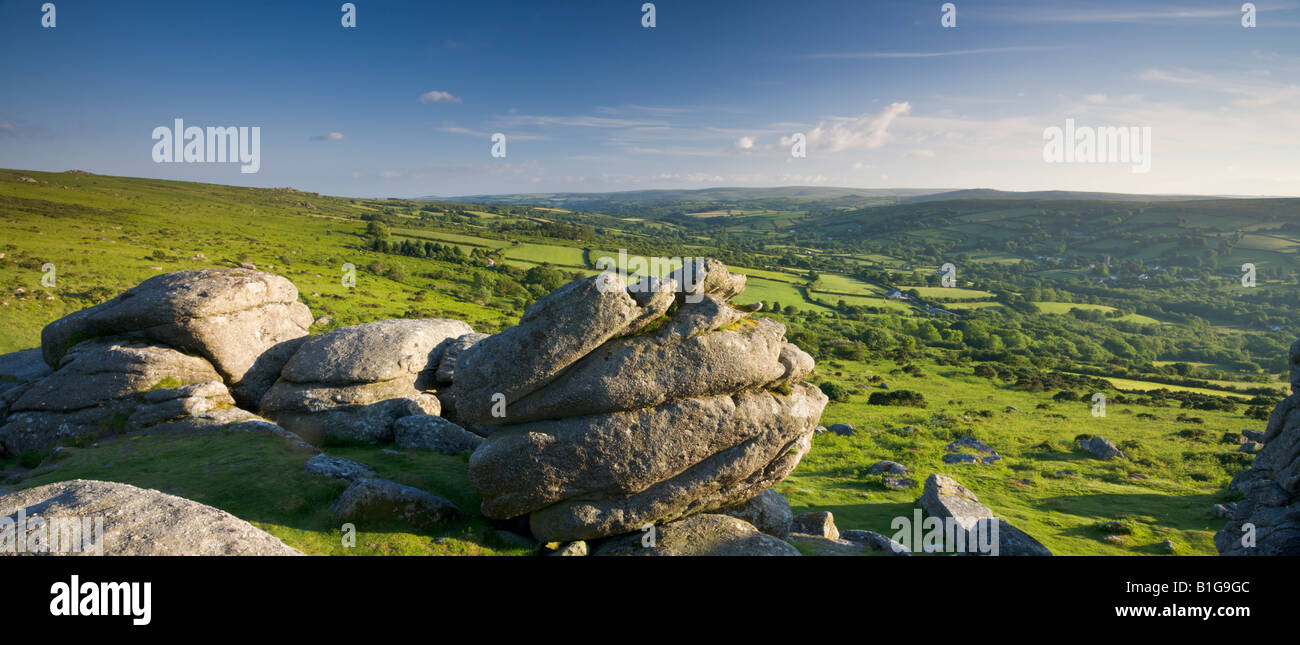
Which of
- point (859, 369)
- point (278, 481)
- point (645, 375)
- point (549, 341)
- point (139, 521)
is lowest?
point (859, 369)

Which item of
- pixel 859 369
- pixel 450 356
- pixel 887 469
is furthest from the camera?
pixel 859 369

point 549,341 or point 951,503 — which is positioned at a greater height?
point 549,341

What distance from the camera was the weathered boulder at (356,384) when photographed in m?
25.3

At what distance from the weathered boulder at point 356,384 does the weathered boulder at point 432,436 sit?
0.89m

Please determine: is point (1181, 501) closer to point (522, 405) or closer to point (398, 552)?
point (522, 405)

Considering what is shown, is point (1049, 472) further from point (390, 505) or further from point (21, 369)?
point (21, 369)

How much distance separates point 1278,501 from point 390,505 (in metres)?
36.6

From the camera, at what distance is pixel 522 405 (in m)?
16.8

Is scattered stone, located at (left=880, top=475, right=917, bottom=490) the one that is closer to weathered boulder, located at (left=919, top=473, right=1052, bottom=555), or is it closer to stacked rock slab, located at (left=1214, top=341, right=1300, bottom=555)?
weathered boulder, located at (left=919, top=473, right=1052, bottom=555)

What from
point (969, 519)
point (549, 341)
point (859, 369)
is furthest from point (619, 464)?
point (859, 369)

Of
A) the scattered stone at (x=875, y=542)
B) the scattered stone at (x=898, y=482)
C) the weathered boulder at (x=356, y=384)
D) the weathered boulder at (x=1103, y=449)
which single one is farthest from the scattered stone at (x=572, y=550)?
the weathered boulder at (x=1103, y=449)

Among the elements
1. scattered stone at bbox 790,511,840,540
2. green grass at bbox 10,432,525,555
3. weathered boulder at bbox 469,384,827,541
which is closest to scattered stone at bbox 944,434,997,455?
scattered stone at bbox 790,511,840,540

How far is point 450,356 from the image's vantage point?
98.7 feet

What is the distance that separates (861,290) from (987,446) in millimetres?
148243
